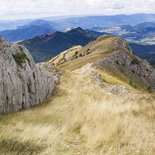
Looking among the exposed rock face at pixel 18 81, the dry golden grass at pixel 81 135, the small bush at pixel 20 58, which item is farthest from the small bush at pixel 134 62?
the dry golden grass at pixel 81 135

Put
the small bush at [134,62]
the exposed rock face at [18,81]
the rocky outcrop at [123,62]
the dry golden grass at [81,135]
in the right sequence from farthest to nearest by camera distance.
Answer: the small bush at [134,62] → the rocky outcrop at [123,62] → the exposed rock face at [18,81] → the dry golden grass at [81,135]

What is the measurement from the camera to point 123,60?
115 meters

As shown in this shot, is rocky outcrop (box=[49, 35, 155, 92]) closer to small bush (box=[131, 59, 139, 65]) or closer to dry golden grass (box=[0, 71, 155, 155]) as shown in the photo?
small bush (box=[131, 59, 139, 65])

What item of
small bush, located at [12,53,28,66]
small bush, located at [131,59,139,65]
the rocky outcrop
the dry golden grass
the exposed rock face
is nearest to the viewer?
the dry golden grass

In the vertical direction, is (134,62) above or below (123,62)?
below

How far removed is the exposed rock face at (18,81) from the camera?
881 inches

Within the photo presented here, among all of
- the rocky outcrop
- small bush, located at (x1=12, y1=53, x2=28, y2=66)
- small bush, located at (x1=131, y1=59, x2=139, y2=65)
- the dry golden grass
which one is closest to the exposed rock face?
small bush, located at (x1=12, y1=53, x2=28, y2=66)

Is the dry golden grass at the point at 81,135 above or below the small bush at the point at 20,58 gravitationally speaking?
below

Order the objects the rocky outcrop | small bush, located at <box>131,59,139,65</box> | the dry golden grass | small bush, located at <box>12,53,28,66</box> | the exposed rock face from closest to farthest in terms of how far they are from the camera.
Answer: the dry golden grass, the exposed rock face, small bush, located at <box>12,53,28,66</box>, the rocky outcrop, small bush, located at <box>131,59,139,65</box>

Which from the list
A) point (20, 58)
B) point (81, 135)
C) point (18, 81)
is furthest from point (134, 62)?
point (81, 135)

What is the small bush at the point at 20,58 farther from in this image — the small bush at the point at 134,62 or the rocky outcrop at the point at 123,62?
the small bush at the point at 134,62

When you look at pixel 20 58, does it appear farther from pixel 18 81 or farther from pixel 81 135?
pixel 81 135

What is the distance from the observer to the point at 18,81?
24.5 meters

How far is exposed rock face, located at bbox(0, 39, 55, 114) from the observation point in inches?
881
